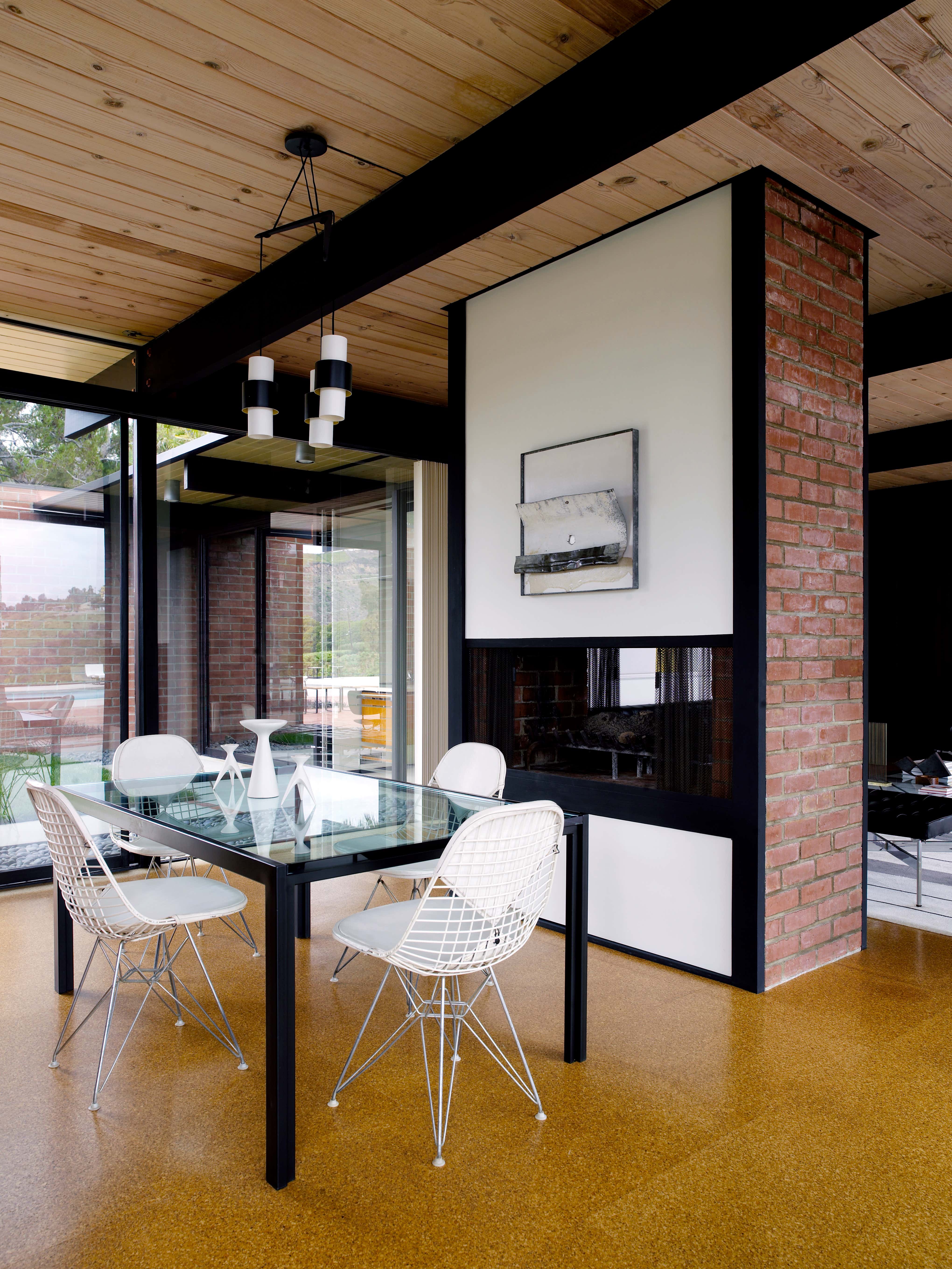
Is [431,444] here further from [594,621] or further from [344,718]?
[594,621]

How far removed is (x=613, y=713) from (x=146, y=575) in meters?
2.93

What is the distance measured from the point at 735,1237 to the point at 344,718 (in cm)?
474

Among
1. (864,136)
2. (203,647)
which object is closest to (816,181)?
(864,136)

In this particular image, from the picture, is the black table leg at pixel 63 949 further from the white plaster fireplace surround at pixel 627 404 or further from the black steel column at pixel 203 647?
the black steel column at pixel 203 647

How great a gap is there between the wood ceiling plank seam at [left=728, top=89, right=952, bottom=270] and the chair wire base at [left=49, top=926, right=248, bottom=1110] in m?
3.21

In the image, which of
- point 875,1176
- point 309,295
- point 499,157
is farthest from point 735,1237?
point 309,295

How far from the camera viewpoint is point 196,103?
115 inches

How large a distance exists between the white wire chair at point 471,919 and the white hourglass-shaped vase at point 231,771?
3.18ft

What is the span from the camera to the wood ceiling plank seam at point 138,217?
3.45 meters

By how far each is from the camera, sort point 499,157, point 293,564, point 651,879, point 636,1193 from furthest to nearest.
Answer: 1. point 293,564
2. point 651,879
3. point 499,157
4. point 636,1193

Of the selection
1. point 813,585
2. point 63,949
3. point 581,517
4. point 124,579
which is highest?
point 581,517

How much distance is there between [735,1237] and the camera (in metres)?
1.96

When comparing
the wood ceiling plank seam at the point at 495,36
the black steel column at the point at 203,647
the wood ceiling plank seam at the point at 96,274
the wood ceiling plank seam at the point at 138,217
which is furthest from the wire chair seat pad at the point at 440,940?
the black steel column at the point at 203,647

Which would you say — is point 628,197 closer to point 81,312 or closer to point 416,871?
point 416,871
